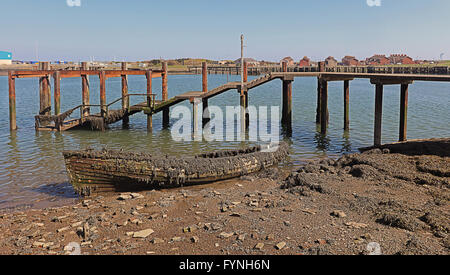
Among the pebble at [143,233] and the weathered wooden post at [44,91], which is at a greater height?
the weathered wooden post at [44,91]

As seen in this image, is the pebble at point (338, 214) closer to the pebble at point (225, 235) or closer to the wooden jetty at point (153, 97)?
the pebble at point (225, 235)

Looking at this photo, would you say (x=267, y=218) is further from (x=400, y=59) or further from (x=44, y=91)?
(x=400, y=59)

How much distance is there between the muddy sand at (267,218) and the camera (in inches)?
330

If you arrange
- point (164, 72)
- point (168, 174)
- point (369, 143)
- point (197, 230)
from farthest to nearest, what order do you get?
1. point (164, 72)
2. point (369, 143)
3. point (168, 174)
4. point (197, 230)

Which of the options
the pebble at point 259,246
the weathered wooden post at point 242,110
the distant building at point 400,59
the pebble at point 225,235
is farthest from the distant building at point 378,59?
the pebble at point 259,246

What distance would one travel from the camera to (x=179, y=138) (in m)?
23.8

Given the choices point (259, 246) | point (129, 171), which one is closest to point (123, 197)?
point (129, 171)

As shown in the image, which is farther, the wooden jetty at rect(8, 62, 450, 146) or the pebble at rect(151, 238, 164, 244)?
the wooden jetty at rect(8, 62, 450, 146)

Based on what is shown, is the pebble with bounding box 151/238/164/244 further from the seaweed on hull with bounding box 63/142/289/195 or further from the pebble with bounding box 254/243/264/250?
the seaweed on hull with bounding box 63/142/289/195

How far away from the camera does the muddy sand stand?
838 centimetres

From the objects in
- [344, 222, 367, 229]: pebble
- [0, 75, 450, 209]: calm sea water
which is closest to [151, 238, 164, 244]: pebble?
[344, 222, 367, 229]: pebble
